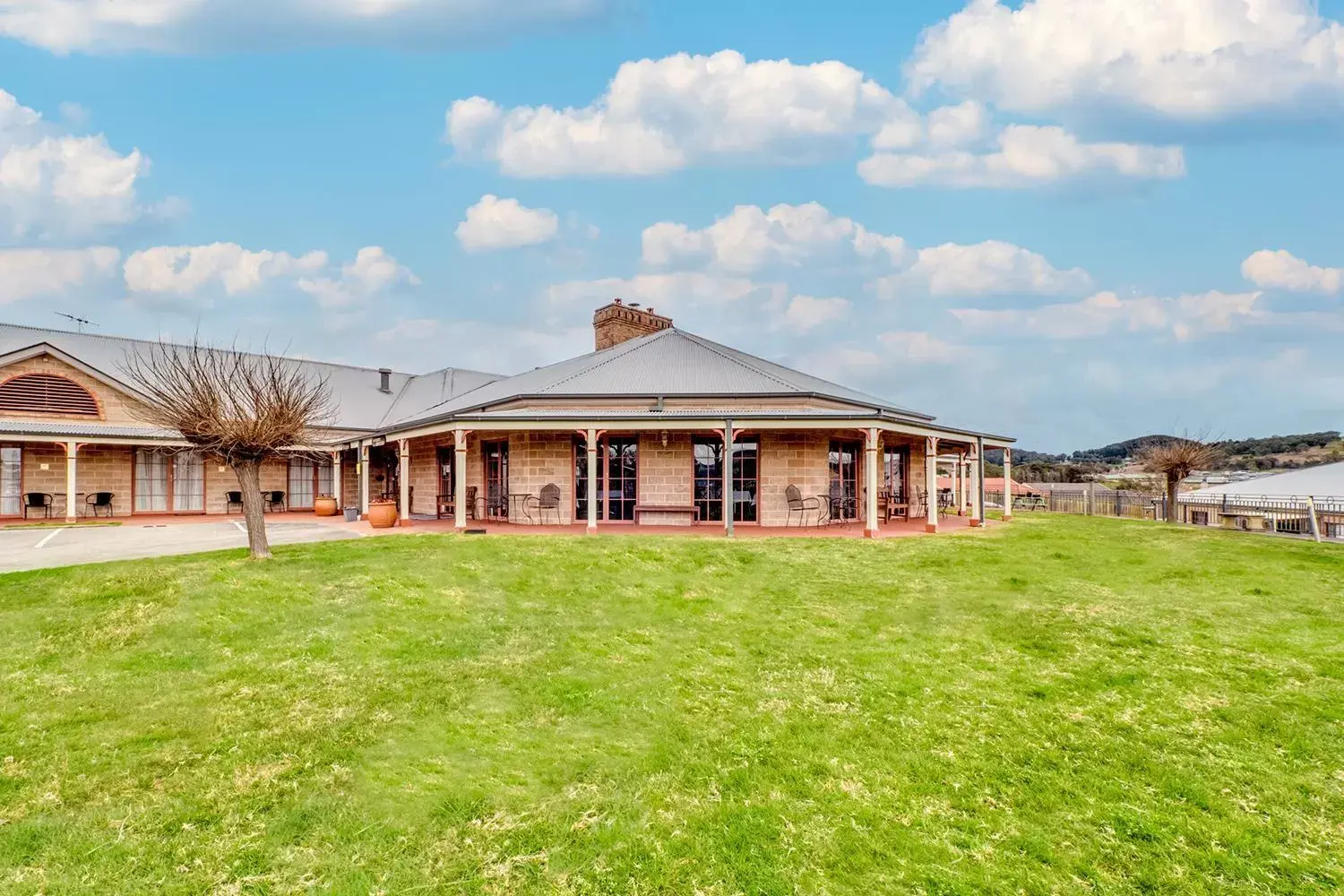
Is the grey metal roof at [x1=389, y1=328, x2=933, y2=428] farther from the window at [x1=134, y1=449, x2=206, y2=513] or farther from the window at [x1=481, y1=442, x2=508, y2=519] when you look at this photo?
the window at [x1=134, y1=449, x2=206, y2=513]

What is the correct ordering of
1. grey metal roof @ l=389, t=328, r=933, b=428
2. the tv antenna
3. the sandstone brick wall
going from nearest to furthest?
grey metal roof @ l=389, t=328, r=933, b=428 < the sandstone brick wall < the tv antenna

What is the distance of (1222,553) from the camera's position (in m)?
12.8

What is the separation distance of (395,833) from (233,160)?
2312cm

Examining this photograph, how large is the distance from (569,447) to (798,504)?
5.97 metres

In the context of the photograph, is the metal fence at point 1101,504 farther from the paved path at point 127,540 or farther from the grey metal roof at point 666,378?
the paved path at point 127,540

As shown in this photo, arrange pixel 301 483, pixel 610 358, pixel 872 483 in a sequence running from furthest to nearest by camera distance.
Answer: pixel 301 483, pixel 610 358, pixel 872 483

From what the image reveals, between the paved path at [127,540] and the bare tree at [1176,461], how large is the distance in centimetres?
2363

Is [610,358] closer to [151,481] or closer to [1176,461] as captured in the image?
[151,481]

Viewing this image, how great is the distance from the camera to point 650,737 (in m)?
4.82

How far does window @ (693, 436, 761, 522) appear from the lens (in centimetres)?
1634

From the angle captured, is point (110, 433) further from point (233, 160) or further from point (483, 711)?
point (483, 711)

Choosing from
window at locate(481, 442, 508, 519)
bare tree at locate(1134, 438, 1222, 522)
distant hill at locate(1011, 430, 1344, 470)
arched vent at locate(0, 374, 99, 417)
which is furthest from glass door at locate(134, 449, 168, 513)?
distant hill at locate(1011, 430, 1344, 470)

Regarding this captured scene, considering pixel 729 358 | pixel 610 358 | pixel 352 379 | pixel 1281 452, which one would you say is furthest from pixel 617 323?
pixel 1281 452

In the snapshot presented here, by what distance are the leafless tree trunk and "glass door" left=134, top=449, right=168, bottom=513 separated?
14785 mm
